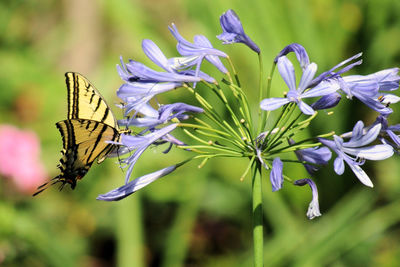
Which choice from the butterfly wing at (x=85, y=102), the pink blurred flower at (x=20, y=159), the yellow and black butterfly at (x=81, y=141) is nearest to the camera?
the yellow and black butterfly at (x=81, y=141)

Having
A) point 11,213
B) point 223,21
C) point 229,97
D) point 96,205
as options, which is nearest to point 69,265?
point 11,213

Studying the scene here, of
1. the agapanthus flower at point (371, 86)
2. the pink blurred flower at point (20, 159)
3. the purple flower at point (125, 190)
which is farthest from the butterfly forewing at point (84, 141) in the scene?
the pink blurred flower at point (20, 159)

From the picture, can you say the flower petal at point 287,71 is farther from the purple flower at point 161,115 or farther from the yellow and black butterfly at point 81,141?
the yellow and black butterfly at point 81,141

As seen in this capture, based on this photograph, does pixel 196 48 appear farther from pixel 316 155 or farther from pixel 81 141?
pixel 81 141

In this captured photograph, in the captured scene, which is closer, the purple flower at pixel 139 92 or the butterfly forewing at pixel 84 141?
the purple flower at pixel 139 92

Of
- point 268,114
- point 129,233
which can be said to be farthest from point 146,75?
point 129,233

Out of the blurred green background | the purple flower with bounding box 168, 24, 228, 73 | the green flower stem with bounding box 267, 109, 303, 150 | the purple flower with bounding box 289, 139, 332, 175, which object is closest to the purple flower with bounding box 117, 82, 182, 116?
the purple flower with bounding box 168, 24, 228, 73

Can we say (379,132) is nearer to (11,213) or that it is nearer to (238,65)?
(11,213)
